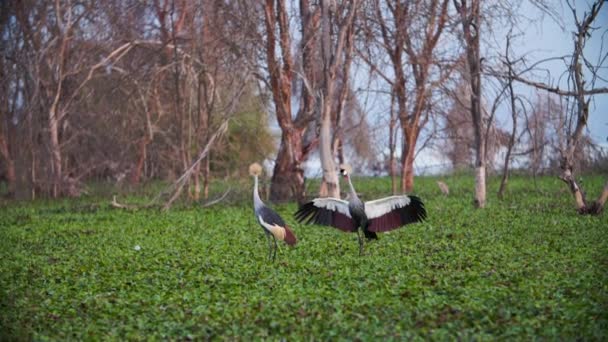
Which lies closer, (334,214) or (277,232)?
(277,232)

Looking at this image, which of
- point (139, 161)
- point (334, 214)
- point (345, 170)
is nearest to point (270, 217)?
point (334, 214)

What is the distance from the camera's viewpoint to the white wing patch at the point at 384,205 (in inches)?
377

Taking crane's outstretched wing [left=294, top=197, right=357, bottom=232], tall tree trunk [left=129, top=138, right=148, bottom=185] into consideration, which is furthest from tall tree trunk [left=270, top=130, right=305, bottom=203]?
crane's outstretched wing [left=294, top=197, right=357, bottom=232]

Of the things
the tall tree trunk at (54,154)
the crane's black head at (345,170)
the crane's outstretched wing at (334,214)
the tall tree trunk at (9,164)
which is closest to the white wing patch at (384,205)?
the crane's outstretched wing at (334,214)

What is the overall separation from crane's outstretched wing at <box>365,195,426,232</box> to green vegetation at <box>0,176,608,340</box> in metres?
0.37

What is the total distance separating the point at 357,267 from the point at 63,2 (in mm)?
15501

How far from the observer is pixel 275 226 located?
937 cm

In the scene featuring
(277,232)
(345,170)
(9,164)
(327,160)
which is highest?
(9,164)

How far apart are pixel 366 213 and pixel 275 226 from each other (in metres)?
1.16

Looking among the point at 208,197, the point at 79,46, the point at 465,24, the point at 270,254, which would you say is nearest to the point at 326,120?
the point at 465,24

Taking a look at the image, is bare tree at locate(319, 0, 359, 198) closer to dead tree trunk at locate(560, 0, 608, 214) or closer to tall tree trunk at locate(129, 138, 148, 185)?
dead tree trunk at locate(560, 0, 608, 214)

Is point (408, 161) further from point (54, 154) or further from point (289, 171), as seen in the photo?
point (54, 154)

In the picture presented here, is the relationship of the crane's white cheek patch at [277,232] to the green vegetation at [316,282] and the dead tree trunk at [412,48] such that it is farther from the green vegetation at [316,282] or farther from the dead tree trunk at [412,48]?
the dead tree trunk at [412,48]

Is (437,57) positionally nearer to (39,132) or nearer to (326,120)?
(326,120)
